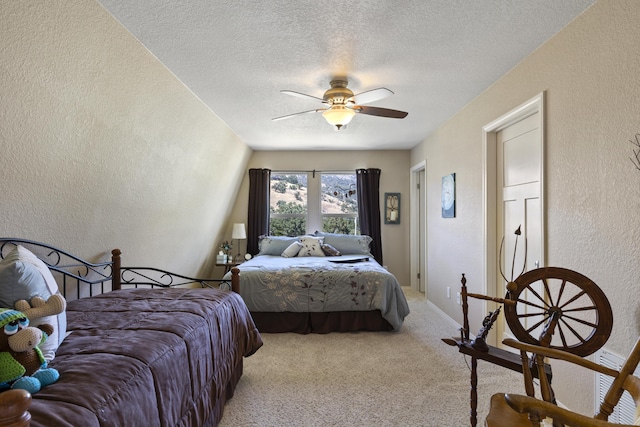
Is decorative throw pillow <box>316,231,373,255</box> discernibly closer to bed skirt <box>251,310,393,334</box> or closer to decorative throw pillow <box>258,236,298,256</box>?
decorative throw pillow <box>258,236,298,256</box>

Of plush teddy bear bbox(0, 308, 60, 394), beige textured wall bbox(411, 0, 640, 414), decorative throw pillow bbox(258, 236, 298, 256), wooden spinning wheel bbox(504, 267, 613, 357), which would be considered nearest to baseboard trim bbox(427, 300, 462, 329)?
beige textured wall bbox(411, 0, 640, 414)

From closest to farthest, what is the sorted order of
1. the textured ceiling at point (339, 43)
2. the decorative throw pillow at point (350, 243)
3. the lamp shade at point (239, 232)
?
the textured ceiling at point (339, 43), the decorative throw pillow at point (350, 243), the lamp shade at point (239, 232)

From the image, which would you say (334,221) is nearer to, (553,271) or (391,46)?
(391,46)

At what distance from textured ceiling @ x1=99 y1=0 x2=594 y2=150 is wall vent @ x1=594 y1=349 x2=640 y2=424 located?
6.12 ft

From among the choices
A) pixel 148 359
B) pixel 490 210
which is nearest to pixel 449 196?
pixel 490 210

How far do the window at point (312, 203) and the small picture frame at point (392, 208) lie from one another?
20.7 inches

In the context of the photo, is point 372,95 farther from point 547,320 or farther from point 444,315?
point 444,315

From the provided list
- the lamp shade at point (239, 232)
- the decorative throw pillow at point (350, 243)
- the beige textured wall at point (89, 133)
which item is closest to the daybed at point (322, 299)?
the beige textured wall at point (89, 133)

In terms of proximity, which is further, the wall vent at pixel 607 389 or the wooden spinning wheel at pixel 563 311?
the wall vent at pixel 607 389

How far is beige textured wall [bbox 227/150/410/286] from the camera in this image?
5648mm

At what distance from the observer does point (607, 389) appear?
66.8 inches

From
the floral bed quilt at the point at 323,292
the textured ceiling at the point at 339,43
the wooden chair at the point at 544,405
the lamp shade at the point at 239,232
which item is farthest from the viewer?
the lamp shade at the point at 239,232

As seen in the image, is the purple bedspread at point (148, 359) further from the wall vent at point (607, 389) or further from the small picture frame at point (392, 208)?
the small picture frame at point (392, 208)

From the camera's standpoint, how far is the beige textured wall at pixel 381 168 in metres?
5.65
